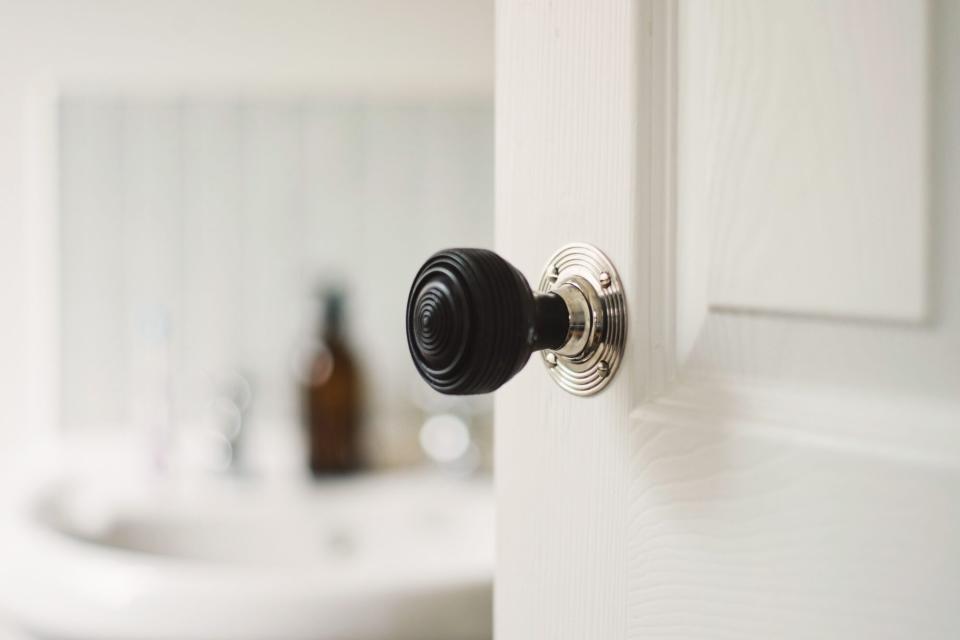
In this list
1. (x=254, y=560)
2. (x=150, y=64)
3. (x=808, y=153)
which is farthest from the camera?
(x=150, y=64)

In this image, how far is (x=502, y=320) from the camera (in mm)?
222

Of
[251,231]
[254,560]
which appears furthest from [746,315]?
[251,231]

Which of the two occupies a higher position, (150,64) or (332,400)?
(150,64)

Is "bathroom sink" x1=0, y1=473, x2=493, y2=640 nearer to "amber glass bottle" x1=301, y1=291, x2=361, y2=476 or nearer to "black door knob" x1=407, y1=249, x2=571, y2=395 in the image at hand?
"amber glass bottle" x1=301, y1=291, x2=361, y2=476

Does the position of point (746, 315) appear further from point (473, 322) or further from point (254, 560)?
point (254, 560)

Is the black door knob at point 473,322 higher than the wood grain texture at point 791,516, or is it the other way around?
the black door knob at point 473,322

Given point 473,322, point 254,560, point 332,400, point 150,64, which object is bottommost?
point 254,560

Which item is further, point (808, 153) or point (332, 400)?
point (332, 400)

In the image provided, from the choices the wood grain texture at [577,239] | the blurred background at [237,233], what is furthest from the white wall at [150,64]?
the wood grain texture at [577,239]

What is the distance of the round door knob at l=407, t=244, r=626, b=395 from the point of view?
22 cm

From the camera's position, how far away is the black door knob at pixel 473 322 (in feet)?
0.72

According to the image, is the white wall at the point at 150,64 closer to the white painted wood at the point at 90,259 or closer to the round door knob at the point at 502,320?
the white painted wood at the point at 90,259

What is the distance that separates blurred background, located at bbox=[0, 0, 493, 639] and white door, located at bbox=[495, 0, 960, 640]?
0.66 meters

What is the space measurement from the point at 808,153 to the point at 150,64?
0.89 metres
